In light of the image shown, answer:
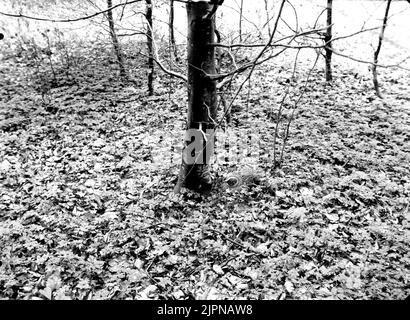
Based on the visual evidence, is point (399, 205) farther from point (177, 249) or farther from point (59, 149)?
point (59, 149)

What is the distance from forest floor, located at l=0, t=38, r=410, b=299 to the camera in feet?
11.9

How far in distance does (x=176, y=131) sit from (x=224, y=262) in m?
3.85

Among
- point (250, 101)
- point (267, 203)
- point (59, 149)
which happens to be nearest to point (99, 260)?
point (267, 203)

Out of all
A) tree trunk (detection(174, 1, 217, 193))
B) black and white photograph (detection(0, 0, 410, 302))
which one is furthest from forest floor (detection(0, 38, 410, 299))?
tree trunk (detection(174, 1, 217, 193))

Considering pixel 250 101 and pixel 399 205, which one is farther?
pixel 250 101

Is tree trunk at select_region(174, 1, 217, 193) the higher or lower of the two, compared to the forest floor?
higher

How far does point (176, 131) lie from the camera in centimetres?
707

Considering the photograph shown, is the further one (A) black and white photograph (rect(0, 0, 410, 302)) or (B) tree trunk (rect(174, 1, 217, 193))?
(B) tree trunk (rect(174, 1, 217, 193))

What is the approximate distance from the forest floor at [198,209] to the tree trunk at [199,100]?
368 mm

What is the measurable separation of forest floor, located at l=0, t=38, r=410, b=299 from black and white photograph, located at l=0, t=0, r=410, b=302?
0.07 ft

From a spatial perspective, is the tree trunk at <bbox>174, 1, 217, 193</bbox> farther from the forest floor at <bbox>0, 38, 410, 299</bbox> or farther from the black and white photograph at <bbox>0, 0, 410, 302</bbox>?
the forest floor at <bbox>0, 38, 410, 299</bbox>

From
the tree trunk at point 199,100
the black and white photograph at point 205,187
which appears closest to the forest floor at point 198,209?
the black and white photograph at point 205,187

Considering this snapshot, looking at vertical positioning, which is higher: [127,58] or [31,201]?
[127,58]

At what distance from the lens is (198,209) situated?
15.8 ft
